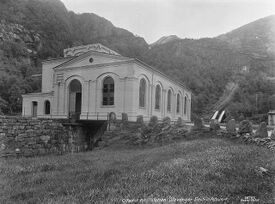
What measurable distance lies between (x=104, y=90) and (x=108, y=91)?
51 cm

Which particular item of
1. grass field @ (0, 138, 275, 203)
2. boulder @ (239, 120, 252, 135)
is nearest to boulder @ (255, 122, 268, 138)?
boulder @ (239, 120, 252, 135)

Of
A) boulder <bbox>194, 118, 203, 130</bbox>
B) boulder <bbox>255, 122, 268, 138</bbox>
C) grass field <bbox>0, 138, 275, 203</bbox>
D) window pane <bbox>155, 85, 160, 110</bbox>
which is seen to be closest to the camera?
grass field <bbox>0, 138, 275, 203</bbox>

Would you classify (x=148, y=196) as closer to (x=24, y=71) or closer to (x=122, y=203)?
(x=122, y=203)

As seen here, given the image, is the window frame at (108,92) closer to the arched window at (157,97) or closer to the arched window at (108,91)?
the arched window at (108,91)

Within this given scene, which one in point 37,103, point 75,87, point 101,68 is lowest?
point 37,103

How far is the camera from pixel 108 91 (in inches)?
894

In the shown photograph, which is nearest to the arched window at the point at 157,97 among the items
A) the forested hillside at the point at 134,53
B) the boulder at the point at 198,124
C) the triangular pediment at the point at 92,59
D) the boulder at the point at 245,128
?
the triangular pediment at the point at 92,59

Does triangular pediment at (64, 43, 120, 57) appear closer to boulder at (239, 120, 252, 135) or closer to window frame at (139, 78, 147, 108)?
window frame at (139, 78, 147, 108)

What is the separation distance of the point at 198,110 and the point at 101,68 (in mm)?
46686

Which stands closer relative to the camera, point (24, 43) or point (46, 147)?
point (46, 147)

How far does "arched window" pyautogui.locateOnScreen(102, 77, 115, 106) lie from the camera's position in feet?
74.1

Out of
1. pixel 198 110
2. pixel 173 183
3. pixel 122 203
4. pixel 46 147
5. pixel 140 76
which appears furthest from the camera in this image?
pixel 198 110

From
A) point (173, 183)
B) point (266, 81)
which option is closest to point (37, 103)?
point (173, 183)

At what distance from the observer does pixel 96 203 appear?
438 centimetres
